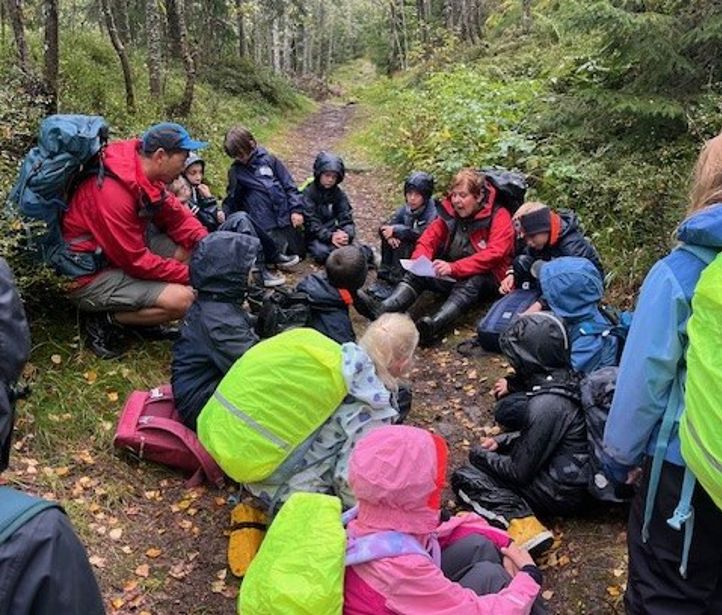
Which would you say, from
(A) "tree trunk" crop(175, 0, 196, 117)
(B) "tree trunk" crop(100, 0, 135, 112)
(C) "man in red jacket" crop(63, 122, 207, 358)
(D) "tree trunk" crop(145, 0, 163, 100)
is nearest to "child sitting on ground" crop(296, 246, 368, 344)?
(C) "man in red jacket" crop(63, 122, 207, 358)

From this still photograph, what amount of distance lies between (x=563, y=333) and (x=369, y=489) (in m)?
2.32

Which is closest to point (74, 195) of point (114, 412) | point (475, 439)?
point (114, 412)

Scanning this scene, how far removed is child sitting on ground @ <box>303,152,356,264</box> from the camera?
8.48 meters

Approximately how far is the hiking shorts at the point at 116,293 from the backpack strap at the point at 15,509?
166 inches

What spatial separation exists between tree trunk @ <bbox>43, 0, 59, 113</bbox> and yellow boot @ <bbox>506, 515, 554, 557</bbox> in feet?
20.8

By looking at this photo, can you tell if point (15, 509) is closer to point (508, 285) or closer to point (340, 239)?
point (508, 285)

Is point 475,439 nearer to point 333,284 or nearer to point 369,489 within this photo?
point 333,284

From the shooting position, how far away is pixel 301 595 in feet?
8.16

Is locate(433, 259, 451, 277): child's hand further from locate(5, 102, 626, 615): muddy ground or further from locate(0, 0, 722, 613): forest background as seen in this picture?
locate(5, 102, 626, 615): muddy ground

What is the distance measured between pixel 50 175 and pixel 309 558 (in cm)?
369

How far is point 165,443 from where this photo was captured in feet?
14.9

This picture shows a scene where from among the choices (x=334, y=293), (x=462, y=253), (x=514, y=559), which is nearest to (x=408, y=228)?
(x=462, y=253)

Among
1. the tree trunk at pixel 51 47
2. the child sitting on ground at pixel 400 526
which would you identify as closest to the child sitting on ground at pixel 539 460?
the child sitting on ground at pixel 400 526

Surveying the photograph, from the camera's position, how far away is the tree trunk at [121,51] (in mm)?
10055
